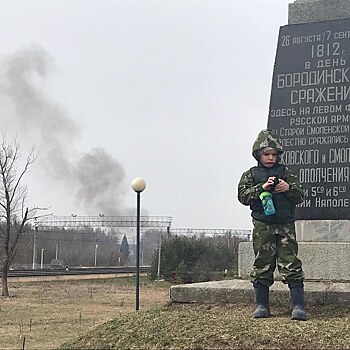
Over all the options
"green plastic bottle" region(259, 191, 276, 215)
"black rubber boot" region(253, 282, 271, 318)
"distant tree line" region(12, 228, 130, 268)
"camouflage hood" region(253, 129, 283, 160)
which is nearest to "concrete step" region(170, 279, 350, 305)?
"black rubber boot" region(253, 282, 271, 318)

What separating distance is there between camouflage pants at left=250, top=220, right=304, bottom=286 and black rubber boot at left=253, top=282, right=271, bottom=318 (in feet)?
0.17

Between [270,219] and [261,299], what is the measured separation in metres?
0.74

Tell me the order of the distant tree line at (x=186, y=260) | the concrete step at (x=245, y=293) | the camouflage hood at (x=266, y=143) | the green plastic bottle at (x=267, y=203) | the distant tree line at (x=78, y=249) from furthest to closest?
the distant tree line at (x=78, y=249) → the distant tree line at (x=186, y=260) → the concrete step at (x=245, y=293) → the camouflage hood at (x=266, y=143) → the green plastic bottle at (x=267, y=203)

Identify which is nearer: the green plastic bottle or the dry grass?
the dry grass

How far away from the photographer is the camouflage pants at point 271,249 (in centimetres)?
616

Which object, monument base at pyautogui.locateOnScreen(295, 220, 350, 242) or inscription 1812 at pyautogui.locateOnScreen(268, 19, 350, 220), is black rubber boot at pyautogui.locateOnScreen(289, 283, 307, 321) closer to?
monument base at pyautogui.locateOnScreen(295, 220, 350, 242)

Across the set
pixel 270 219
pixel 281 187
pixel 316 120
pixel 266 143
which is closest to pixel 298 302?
pixel 270 219

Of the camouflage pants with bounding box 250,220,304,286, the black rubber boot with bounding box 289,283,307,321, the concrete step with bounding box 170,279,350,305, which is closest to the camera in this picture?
the black rubber boot with bounding box 289,283,307,321

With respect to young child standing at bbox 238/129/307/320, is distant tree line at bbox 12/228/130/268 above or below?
below

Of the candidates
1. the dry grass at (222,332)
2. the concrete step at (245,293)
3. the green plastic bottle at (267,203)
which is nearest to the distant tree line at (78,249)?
the concrete step at (245,293)

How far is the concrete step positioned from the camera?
648cm

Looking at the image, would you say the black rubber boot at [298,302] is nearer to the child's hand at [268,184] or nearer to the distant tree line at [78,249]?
the child's hand at [268,184]

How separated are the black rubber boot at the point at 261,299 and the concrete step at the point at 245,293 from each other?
460mm

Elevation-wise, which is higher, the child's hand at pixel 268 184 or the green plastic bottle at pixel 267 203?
the child's hand at pixel 268 184
